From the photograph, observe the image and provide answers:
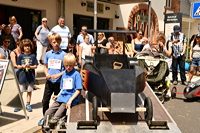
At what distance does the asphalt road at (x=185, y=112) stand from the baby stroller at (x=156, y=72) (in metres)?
0.39

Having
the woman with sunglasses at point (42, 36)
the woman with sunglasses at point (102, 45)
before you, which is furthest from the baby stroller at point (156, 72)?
the woman with sunglasses at point (42, 36)

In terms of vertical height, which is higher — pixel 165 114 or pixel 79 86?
pixel 79 86

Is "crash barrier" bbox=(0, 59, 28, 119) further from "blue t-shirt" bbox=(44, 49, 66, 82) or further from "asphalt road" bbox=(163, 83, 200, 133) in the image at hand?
"asphalt road" bbox=(163, 83, 200, 133)

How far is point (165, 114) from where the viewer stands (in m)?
3.89

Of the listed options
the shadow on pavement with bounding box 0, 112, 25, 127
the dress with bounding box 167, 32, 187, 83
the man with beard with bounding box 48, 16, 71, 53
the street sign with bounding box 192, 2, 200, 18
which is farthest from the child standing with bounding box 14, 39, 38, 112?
the street sign with bounding box 192, 2, 200, 18

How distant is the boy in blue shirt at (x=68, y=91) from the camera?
12.4ft

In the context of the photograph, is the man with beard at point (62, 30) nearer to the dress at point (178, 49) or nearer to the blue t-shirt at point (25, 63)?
the blue t-shirt at point (25, 63)

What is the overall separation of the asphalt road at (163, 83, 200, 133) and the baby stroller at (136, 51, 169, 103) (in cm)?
39

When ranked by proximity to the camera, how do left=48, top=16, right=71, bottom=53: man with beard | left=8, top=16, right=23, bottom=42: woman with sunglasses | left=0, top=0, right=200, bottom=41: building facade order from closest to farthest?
left=48, top=16, right=71, bottom=53: man with beard
left=8, top=16, right=23, bottom=42: woman with sunglasses
left=0, top=0, right=200, bottom=41: building facade

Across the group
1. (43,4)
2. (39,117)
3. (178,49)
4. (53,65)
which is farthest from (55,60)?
(43,4)

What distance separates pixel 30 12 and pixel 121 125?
883 centimetres

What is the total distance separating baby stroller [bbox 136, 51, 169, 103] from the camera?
247 inches

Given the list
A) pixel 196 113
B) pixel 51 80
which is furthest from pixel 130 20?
pixel 51 80

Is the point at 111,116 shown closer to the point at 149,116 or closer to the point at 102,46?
the point at 149,116
